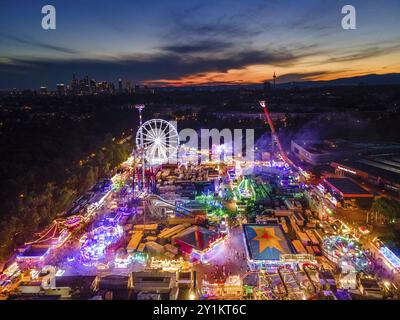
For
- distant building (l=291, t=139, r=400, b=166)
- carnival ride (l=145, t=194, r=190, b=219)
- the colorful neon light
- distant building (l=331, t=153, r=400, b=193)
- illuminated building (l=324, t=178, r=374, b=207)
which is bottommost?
the colorful neon light

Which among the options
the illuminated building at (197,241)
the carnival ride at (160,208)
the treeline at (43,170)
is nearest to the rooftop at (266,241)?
the illuminated building at (197,241)

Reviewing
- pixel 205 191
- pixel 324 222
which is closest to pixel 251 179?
pixel 205 191

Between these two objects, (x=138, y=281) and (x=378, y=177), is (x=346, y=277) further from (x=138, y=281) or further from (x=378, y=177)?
(x=378, y=177)

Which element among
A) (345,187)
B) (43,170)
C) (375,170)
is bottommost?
(345,187)

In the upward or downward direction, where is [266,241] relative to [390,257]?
upward

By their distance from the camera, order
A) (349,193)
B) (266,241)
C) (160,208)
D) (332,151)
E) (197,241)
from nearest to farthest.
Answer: (266,241) < (197,241) < (160,208) < (349,193) < (332,151)

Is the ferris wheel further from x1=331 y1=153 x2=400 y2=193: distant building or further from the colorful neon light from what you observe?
the colorful neon light

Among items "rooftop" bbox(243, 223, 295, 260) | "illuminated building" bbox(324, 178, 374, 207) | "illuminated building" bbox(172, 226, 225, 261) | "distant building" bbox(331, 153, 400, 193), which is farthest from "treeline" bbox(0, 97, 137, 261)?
"distant building" bbox(331, 153, 400, 193)

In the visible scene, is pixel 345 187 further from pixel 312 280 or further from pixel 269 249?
pixel 312 280

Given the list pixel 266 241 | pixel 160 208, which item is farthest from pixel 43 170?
pixel 266 241

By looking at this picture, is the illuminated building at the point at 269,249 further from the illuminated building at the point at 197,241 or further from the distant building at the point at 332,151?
the distant building at the point at 332,151
